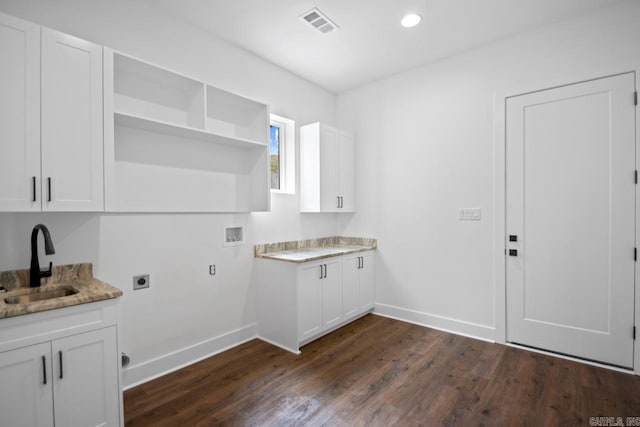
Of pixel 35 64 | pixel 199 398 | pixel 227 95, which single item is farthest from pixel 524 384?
pixel 35 64

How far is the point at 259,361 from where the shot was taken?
2.76m

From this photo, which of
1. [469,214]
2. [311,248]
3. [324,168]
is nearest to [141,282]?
[311,248]

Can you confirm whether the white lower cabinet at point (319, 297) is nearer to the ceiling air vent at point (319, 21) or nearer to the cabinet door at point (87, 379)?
the cabinet door at point (87, 379)

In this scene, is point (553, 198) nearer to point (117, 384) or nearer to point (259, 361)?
point (259, 361)

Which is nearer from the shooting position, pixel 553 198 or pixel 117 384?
pixel 117 384

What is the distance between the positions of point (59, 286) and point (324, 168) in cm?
265

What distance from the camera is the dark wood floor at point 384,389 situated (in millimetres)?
2010

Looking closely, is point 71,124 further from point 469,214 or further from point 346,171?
point 469,214

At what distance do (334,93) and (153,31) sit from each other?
2.43 meters

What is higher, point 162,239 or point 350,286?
point 162,239

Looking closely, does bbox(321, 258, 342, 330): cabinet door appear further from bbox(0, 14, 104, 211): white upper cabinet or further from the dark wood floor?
bbox(0, 14, 104, 211): white upper cabinet

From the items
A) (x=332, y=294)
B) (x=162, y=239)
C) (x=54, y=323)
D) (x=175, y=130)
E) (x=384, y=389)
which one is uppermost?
(x=175, y=130)

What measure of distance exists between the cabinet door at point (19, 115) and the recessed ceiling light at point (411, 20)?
2592mm

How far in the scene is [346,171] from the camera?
4082 millimetres
